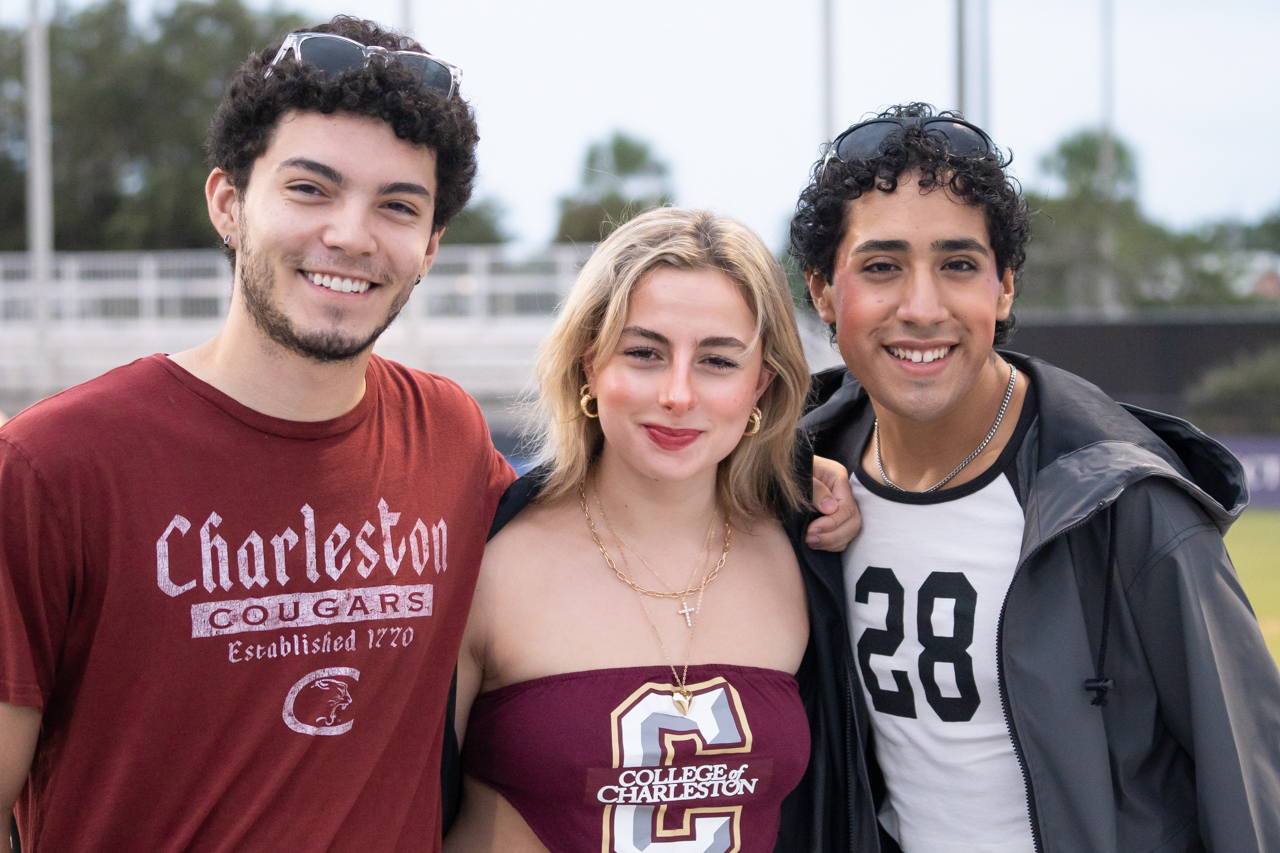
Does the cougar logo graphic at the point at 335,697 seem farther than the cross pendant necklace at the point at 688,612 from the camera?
No

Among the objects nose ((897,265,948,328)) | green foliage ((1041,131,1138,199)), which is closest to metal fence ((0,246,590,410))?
nose ((897,265,948,328))

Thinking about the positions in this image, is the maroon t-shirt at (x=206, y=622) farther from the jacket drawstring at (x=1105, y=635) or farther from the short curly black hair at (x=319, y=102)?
the jacket drawstring at (x=1105, y=635)

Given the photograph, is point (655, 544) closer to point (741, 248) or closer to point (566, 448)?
point (566, 448)

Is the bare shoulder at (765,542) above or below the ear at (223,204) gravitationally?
below

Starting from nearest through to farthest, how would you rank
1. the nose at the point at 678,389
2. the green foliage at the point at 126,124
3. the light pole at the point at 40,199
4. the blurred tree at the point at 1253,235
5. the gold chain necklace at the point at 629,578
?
the nose at the point at 678,389 → the gold chain necklace at the point at 629,578 → the light pole at the point at 40,199 → the green foliage at the point at 126,124 → the blurred tree at the point at 1253,235

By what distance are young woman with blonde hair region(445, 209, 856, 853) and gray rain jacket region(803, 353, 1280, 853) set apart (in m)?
0.54

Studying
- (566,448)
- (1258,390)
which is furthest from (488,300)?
(566,448)

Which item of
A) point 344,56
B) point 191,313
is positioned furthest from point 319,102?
point 191,313

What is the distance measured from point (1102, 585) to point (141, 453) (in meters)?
1.98

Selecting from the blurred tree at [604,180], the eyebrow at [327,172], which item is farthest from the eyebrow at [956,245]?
the blurred tree at [604,180]

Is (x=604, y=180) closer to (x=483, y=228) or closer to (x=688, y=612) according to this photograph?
(x=483, y=228)

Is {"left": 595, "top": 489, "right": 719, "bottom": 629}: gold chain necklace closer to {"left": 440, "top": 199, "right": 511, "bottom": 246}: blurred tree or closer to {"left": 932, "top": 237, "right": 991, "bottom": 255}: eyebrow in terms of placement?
{"left": 932, "top": 237, "right": 991, "bottom": 255}: eyebrow

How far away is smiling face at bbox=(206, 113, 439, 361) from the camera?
2.11 meters

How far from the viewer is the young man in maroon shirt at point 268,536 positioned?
1.88 meters
